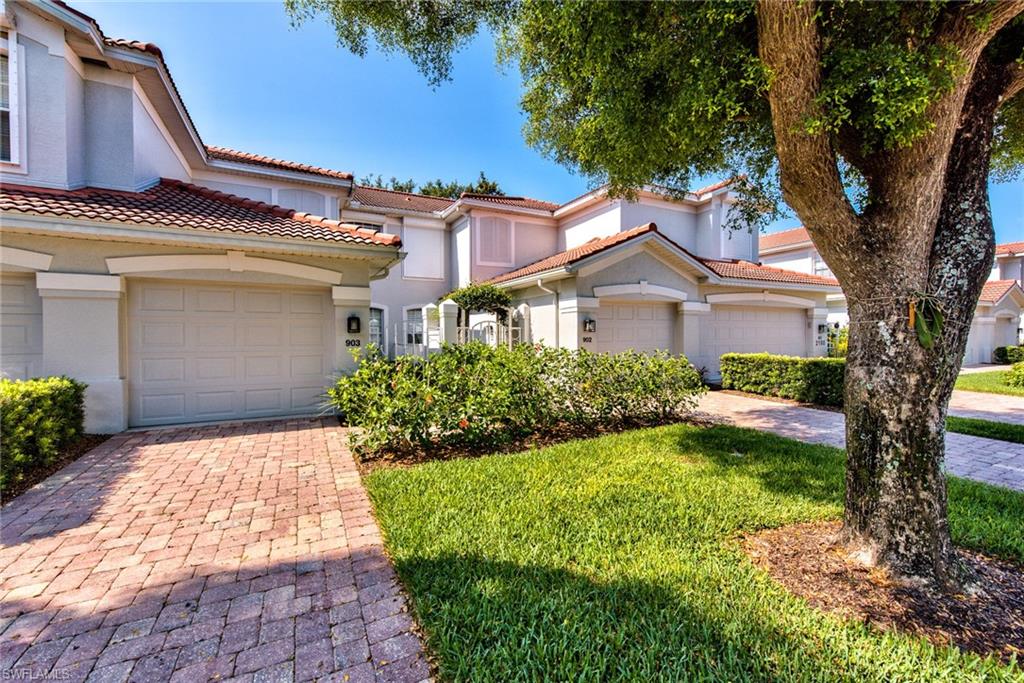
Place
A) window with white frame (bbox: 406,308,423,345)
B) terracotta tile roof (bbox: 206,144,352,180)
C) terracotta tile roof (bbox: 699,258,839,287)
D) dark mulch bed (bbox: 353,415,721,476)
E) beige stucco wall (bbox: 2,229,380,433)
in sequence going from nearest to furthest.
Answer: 1. dark mulch bed (bbox: 353,415,721,476)
2. beige stucco wall (bbox: 2,229,380,433)
3. terracotta tile roof (bbox: 206,144,352,180)
4. terracotta tile roof (bbox: 699,258,839,287)
5. window with white frame (bbox: 406,308,423,345)

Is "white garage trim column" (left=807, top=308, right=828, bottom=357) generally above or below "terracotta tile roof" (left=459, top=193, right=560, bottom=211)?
below

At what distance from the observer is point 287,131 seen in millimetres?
10453

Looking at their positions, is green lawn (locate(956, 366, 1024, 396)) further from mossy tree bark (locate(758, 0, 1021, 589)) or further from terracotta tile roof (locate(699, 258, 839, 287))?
mossy tree bark (locate(758, 0, 1021, 589))

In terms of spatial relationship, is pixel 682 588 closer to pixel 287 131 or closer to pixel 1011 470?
pixel 1011 470

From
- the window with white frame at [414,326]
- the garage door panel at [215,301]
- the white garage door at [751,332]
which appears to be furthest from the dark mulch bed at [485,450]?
the window with white frame at [414,326]

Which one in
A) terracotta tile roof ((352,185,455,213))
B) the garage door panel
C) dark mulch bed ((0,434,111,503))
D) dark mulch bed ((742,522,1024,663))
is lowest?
dark mulch bed ((742,522,1024,663))

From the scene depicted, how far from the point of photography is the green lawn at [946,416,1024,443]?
6.88 meters

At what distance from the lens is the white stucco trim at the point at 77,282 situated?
6.40 metres

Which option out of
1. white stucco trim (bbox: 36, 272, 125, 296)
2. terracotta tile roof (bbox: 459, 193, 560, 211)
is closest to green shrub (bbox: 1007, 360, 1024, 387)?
terracotta tile roof (bbox: 459, 193, 560, 211)

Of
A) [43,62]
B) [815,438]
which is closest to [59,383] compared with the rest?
[43,62]

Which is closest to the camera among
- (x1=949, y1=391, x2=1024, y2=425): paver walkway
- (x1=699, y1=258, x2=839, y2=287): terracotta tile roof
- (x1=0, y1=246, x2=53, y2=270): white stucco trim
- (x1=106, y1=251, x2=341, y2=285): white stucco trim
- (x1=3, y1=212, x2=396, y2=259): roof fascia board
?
(x1=3, y1=212, x2=396, y2=259): roof fascia board

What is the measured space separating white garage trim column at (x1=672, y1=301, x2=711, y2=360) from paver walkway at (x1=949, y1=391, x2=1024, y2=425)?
5.57 m

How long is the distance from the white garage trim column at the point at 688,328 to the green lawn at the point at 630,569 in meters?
7.25

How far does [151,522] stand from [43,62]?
28.1 feet
